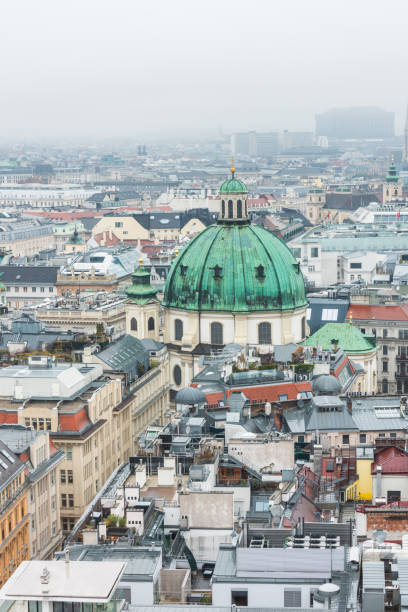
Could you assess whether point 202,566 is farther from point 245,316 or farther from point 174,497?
point 245,316

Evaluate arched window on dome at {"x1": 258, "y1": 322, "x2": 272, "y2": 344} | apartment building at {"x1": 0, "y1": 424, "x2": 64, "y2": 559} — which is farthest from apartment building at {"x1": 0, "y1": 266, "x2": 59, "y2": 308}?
apartment building at {"x1": 0, "y1": 424, "x2": 64, "y2": 559}

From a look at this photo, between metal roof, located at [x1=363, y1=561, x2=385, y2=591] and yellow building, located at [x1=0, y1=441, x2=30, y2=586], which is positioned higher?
metal roof, located at [x1=363, y1=561, x2=385, y2=591]

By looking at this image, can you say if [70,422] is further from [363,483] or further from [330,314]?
[330,314]

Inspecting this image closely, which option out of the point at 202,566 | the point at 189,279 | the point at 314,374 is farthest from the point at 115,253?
the point at 202,566

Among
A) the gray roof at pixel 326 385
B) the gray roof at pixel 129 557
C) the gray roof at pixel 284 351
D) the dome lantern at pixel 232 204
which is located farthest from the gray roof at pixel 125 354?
the gray roof at pixel 129 557

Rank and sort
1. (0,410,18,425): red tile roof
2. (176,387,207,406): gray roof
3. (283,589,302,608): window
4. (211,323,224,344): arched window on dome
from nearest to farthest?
(283,589,302,608): window, (0,410,18,425): red tile roof, (176,387,207,406): gray roof, (211,323,224,344): arched window on dome

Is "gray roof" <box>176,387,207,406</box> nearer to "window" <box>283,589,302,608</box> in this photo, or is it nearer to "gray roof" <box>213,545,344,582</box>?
"gray roof" <box>213,545,344,582</box>
